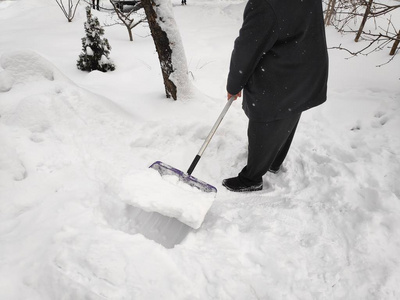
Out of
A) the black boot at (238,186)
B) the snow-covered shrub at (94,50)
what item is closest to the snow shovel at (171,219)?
the black boot at (238,186)

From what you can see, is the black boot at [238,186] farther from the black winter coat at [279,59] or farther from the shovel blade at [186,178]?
the black winter coat at [279,59]

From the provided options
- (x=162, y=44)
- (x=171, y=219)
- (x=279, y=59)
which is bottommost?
(x=171, y=219)

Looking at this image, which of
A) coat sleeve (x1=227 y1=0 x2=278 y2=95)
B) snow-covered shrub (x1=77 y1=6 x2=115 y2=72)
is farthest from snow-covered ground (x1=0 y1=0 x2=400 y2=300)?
snow-covered shrub (x1=77 y1=6 x2=115 y2=72)

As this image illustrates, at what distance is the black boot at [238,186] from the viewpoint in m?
2.21

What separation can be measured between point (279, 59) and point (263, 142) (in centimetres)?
64

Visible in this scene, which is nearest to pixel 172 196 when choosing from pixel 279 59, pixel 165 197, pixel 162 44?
pixel 165 197

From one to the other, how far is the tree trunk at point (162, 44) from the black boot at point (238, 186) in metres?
1.43

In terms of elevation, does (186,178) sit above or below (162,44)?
below

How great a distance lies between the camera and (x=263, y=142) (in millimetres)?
1906

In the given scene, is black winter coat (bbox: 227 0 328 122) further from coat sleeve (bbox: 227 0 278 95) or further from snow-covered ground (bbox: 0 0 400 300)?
snow-covered ground (bbox: 0 0 400 300)

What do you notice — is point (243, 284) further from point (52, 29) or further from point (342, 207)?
point (52, 29)

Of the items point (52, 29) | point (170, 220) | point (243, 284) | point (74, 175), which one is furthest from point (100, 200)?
point (52, 29)

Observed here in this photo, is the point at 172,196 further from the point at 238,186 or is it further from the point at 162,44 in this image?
the point at 162,44

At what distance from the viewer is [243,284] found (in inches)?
56.9
